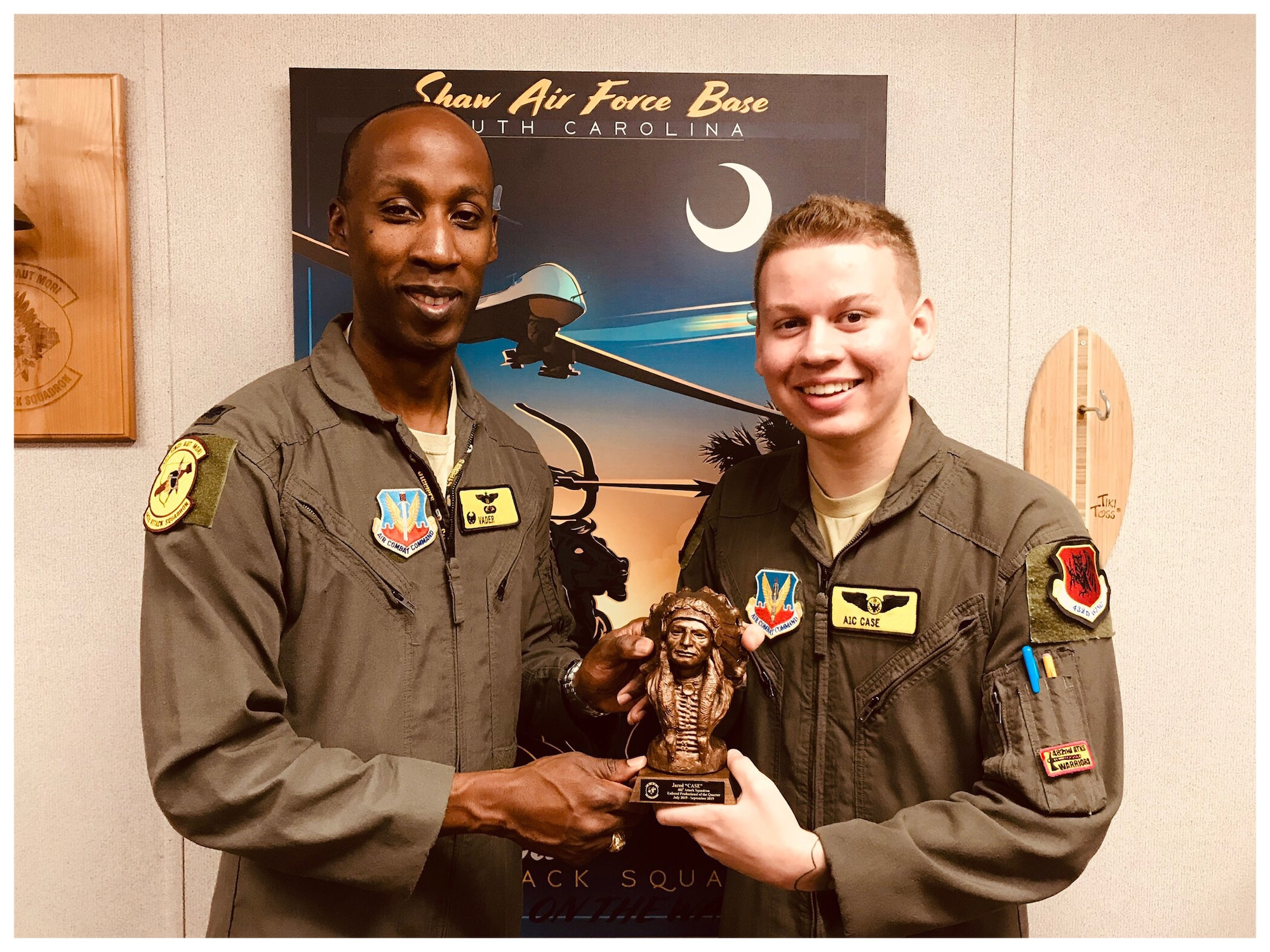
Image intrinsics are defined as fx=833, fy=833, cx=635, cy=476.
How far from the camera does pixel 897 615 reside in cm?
165

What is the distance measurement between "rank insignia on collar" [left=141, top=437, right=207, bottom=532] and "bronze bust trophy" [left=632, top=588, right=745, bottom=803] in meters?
0.95

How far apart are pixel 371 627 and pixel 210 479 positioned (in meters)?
0.42

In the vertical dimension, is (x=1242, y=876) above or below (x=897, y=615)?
below

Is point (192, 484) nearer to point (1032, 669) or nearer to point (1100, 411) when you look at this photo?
point (1032, 669)

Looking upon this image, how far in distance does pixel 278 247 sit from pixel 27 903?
2025mm

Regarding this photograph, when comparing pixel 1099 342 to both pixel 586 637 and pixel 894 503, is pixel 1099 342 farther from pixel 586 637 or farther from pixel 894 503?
pixel 586 637

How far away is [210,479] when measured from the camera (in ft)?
5.24

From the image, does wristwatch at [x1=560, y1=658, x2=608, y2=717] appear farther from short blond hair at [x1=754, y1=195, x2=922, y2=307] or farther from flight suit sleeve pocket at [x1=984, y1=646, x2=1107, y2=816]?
short blond hair at [x1=754, y1=195, x2=922, y2=307]

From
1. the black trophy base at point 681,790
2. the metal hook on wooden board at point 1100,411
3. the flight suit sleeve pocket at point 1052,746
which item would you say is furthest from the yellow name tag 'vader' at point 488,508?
the metal hook on wooden board at point 1100,411

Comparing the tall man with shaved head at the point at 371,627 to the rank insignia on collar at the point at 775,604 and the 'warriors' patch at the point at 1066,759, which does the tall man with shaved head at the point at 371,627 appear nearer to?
the rank insignia on collar at the point at 775,604

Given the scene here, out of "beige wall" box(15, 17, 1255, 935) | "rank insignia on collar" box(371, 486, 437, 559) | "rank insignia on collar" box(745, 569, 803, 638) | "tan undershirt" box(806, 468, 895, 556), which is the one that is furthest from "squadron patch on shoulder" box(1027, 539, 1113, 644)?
"rank insignia on collar" box(371, 486, 437, 559)

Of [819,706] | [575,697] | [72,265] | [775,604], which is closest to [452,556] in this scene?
[575,697]

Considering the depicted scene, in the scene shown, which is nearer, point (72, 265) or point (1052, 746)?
point (1052, 746)

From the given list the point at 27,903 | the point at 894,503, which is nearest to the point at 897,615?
the point at 894,503
